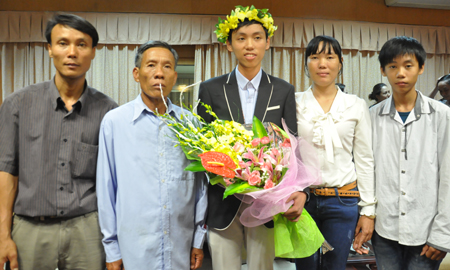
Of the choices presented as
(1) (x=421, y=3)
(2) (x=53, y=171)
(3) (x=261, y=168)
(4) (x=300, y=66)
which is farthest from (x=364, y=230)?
(1) (x=421, y=3)

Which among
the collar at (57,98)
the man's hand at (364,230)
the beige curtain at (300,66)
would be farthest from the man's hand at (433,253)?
the beige curtain at (300,66)

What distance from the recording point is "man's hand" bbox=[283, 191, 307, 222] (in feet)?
4.54

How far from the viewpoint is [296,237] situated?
4.71ft

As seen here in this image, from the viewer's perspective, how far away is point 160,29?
538 cm

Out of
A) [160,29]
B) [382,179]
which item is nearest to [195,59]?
[160,29]

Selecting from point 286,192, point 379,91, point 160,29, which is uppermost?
point 160,29

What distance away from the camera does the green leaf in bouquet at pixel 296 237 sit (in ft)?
4.57

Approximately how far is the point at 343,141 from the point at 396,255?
0.69 meters

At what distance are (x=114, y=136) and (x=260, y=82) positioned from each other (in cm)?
84

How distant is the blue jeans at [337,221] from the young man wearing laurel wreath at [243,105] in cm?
28

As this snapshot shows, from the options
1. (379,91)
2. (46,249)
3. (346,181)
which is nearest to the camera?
(46,249)

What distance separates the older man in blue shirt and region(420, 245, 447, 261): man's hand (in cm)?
117

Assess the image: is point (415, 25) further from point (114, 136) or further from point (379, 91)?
point (114, 136)

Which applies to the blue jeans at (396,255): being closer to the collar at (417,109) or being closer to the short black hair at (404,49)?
the collar at (417,109)
